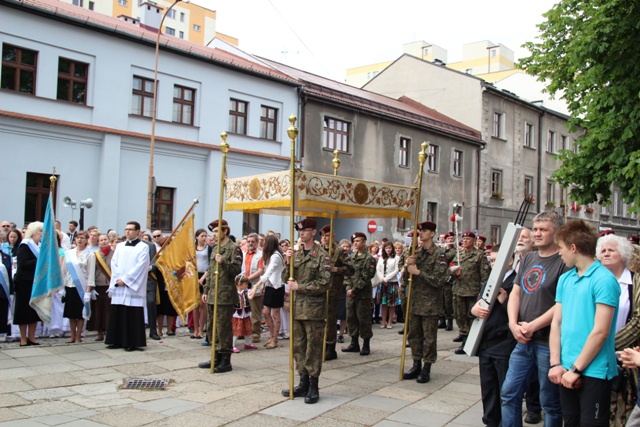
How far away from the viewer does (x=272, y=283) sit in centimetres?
1028

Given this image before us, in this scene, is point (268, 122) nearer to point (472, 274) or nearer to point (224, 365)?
point (472, 274)

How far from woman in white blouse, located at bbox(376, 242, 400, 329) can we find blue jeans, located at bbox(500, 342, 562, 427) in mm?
8691

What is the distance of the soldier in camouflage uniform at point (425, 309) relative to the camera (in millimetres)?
7988

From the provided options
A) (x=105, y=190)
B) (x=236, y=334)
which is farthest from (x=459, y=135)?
(x=236, y=334)

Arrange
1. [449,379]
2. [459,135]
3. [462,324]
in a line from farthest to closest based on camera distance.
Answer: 1. [459,135]
2. [462,324]
3. [449,379]

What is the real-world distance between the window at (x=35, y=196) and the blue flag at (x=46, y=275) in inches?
394

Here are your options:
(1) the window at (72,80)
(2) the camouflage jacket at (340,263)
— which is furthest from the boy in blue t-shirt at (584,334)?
(1) the window at (72,80)

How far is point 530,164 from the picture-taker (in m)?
38.6

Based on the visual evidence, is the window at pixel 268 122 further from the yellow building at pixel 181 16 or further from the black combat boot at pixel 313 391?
the yellow building at pixel 181 16

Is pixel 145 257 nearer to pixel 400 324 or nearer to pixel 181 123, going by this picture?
pixel 400 324

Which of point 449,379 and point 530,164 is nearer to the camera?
point 449,379

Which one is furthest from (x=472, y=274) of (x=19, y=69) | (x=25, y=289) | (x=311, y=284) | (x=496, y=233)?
(x=496, y=233)

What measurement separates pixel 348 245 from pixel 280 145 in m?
14.3

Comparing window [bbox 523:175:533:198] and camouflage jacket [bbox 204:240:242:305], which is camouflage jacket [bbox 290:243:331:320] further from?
→ window [bbox 523:175:533:198]
